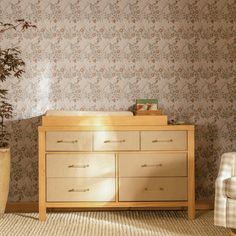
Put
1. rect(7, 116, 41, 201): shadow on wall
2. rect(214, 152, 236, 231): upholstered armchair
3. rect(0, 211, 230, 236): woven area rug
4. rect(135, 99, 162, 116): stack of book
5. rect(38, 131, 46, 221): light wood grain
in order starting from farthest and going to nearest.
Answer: rect(7, 116, 41, 201): shadow on wall → rect(135, 99, 162, 116): stack of book → rect(38, 131, 46, 221): light wood grain → rect(0, 211, 230, 236): woven area rug → rect(214, 152, 236, 231): upholstered armchair

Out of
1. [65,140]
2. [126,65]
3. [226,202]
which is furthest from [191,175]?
[126,65]

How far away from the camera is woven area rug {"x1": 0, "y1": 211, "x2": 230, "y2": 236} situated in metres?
3.91

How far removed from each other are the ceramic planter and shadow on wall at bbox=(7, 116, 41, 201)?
0.38 m

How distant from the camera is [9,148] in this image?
445 centimetres

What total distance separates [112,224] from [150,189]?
0.43 meters

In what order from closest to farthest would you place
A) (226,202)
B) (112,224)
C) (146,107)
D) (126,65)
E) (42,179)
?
(226,202), (112,224), (42,179), (146,107), (126,65)

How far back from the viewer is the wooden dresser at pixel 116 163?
169 inches

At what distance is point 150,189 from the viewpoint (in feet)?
14.2

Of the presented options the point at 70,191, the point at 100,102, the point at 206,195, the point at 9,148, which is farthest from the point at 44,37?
the point at 206,195

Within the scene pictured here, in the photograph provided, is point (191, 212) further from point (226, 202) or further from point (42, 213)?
point (42, 213)

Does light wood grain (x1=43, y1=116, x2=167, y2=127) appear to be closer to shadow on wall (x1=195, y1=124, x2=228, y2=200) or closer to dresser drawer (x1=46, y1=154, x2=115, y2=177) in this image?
dresser drawer (x1=46, y1=154, x2=115, y2=177)

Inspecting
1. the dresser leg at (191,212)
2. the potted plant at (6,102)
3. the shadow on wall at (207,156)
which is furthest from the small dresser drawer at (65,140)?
the shadow on wall at (207,156)

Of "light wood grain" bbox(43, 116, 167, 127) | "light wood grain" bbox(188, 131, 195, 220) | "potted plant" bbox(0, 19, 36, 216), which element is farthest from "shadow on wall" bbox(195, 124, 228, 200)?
"potted plant" bbox(0, 19, 36, 216)

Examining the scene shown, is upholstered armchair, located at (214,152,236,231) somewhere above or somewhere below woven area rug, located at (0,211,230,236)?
above
